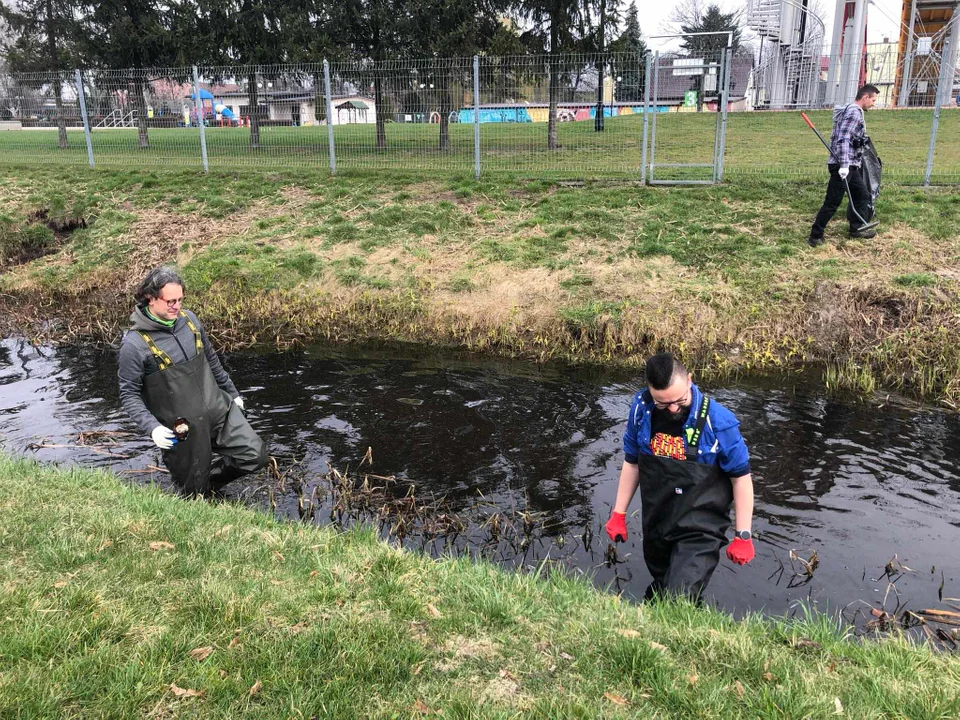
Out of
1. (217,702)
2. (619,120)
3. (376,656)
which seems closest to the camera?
(217,702)

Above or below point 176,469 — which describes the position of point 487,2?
above

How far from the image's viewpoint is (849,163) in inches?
402

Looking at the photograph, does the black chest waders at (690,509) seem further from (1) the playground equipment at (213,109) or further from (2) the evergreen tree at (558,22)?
(2) the evergreen tree at (558,22)

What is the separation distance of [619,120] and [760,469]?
34.9ft

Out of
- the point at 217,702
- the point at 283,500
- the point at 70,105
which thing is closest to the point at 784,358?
the point at 283,500

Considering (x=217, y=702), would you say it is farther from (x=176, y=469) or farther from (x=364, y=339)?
(x=364, y=339)

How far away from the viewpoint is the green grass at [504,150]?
1531 cm

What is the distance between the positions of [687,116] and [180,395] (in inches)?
801

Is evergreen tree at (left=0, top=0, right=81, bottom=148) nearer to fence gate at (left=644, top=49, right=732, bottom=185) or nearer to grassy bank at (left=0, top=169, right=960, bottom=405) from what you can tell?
grassy bank at (left=0, top=169, right=960, bottom=405)

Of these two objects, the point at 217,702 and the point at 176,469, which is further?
the point at 176,469

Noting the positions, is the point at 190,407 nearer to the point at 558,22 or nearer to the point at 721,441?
the point at 721,441

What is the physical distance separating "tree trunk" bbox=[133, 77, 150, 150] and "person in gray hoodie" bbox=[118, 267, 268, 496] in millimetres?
14332

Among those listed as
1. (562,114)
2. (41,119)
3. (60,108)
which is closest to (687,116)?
(562,114)

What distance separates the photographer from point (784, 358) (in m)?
9.09
